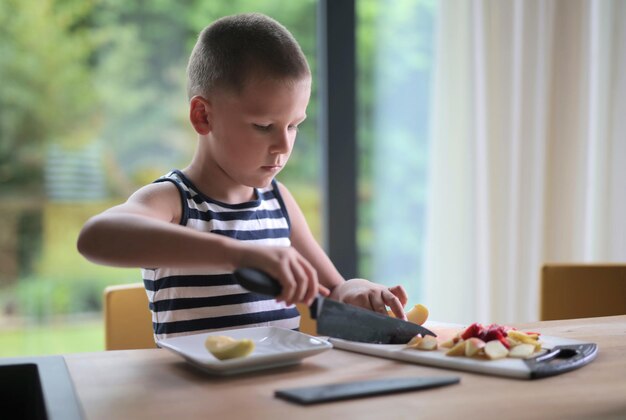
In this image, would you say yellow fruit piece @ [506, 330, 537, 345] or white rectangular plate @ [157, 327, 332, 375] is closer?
white rectangular plate @ [157, 327, 332, 375]

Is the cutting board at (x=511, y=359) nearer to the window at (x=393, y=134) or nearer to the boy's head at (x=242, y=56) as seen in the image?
the boy's head at (x=242, y=56)

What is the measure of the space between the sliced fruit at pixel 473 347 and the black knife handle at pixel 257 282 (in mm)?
270

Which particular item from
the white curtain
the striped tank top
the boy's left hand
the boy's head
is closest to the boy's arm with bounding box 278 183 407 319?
the boy's left hand

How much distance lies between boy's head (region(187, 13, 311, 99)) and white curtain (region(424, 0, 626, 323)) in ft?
4.53

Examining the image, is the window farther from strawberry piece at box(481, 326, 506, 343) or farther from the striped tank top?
strawberry piece at box(481, 326, 506, 343)

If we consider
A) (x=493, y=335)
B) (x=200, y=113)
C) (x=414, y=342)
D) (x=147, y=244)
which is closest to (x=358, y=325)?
(x=414, y=342)

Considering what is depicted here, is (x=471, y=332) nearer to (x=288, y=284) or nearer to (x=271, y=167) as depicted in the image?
(x=288, y=284)

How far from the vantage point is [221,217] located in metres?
1.52

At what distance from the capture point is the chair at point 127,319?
5.10ft

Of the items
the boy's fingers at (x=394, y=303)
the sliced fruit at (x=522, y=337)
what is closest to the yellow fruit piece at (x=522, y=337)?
the sliced fruit at (x=522, y=337)

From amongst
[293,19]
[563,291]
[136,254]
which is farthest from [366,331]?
[293,19]

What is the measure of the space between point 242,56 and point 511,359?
700 mm

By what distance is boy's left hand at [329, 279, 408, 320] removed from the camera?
53.6 inches

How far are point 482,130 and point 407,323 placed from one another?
5.42ft
